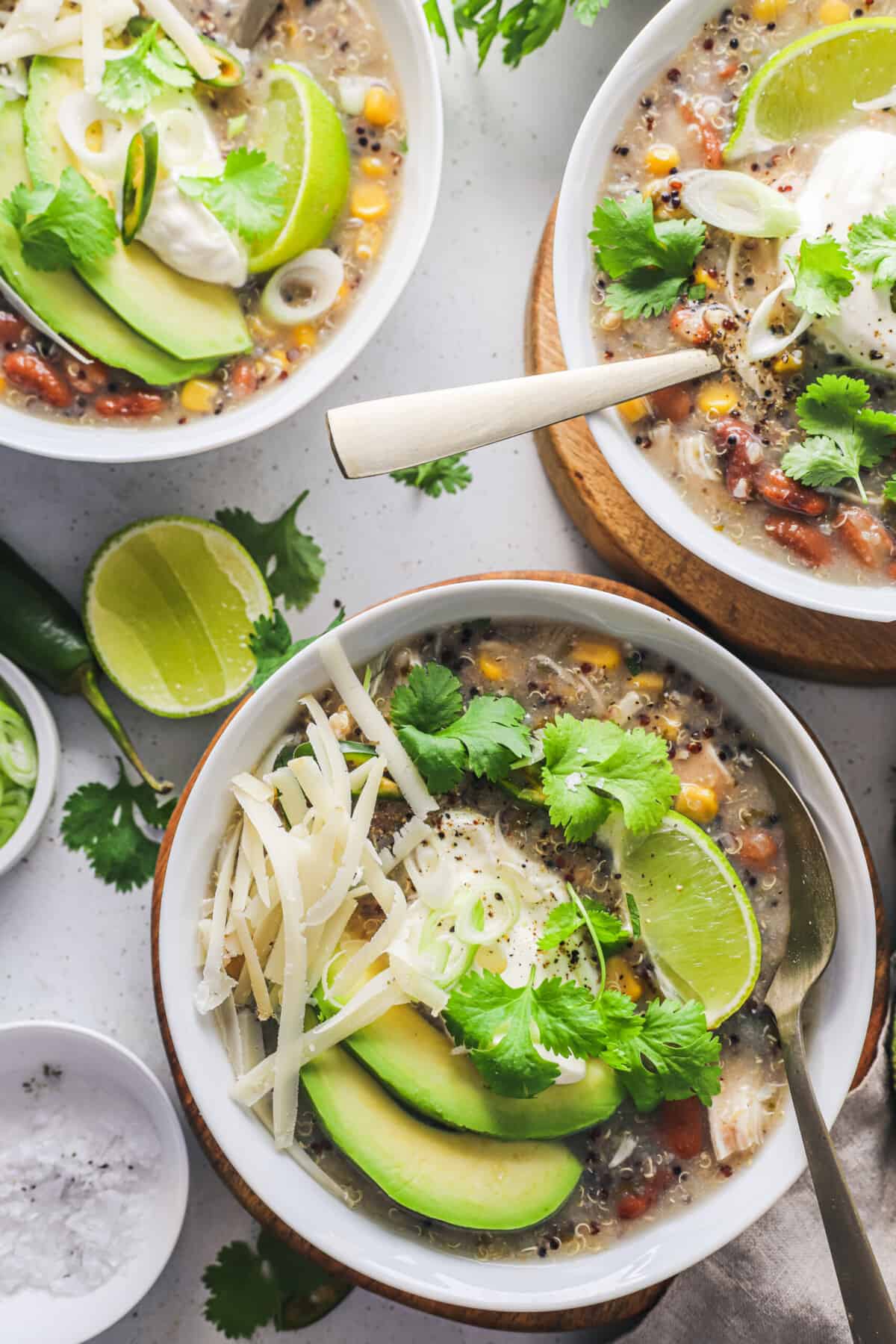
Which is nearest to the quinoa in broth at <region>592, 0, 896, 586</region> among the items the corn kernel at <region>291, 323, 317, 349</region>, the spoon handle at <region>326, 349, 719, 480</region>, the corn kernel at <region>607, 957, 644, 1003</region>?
the spoon handle at <region>326, 349, 719, 480</region>

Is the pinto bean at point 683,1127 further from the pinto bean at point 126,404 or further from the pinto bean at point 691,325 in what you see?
the pinto bean at point 126,404

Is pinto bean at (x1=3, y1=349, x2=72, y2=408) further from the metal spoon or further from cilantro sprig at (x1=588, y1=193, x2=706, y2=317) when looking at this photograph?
the metal spoon

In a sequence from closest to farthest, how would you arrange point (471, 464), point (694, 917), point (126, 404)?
point (694, 917) < point (126, 404) < point (471, 464)

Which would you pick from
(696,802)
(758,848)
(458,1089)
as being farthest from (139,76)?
(458,1089)

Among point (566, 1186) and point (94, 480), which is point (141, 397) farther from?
point (566, 1186)

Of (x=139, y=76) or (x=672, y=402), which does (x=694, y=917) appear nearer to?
(x=672, y=402)

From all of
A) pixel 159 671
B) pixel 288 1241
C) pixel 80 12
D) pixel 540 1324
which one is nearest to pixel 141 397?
pixel 159 671
